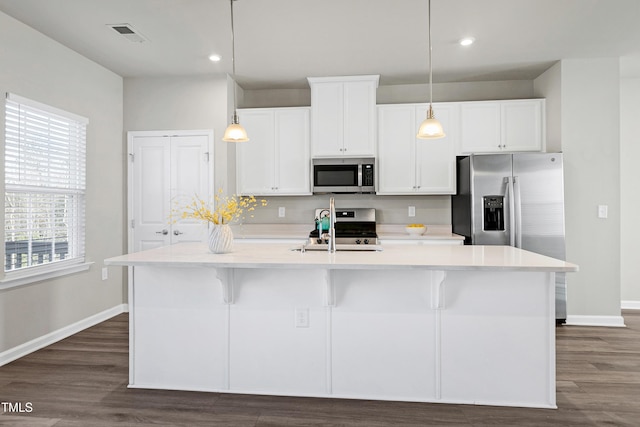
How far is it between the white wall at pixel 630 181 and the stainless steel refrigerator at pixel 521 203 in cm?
133

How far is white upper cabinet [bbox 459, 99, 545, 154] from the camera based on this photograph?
4.39 meters

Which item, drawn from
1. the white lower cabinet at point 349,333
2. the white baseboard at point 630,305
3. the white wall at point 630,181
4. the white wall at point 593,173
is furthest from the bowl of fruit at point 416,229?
the white baseboard at point 630,305

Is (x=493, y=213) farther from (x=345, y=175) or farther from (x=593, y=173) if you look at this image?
(x=345, y=175)

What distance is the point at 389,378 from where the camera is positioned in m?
2.44

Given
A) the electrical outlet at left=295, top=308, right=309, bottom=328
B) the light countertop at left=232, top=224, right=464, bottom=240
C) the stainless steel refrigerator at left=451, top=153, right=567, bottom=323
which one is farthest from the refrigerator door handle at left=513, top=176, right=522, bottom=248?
the electrical outlet at left=295, top=308, right=309, bottom=328

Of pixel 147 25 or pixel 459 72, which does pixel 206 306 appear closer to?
pixel 147 25

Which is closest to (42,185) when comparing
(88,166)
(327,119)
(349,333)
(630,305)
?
(88,166)

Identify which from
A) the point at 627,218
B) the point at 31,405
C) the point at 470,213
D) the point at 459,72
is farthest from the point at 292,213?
the point at 627,218

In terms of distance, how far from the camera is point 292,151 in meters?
4.62

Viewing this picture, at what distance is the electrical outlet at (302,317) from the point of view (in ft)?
8.21

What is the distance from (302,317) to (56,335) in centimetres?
247

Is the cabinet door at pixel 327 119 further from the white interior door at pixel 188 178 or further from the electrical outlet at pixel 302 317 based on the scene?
the electrical outlet at pixel 302 317

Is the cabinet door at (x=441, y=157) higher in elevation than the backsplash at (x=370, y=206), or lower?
higher

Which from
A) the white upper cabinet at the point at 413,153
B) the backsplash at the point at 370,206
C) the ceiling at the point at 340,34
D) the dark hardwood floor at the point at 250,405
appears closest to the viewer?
the dark hardwood floor at the point at 250,405
